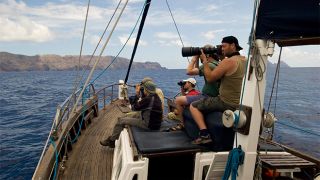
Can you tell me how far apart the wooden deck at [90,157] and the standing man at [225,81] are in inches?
90.3

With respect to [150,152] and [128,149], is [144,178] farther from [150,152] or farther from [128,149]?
[128,149]

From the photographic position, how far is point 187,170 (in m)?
5.08

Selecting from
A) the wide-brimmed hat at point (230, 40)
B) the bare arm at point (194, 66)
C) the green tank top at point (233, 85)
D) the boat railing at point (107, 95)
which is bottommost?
the boat railing at point (107, 95)

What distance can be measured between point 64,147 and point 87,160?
76 cm

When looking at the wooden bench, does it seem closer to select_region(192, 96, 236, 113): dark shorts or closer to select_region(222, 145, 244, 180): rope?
select_region(222, 145, 244, 180): rope

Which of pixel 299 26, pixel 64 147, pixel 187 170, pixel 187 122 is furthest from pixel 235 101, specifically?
pixel 64 147

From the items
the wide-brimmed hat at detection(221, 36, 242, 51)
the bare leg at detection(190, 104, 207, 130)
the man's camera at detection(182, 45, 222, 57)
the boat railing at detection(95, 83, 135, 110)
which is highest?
the wide-brimmed hat at detection(221, 36, 242, 51)

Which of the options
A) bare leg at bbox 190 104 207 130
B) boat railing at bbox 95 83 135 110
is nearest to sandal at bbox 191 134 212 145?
bare leg at bbox 190 104 207 130

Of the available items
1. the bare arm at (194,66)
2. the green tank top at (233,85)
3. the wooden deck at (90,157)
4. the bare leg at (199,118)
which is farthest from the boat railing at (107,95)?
the green tank top at (233,85)

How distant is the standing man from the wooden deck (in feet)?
7.53

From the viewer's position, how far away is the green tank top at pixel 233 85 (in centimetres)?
455

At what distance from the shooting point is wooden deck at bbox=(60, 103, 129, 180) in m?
5.96

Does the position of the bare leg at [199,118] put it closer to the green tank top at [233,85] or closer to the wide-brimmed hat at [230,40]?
the green tank top at [233,85]

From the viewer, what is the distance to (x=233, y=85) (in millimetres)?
4621
